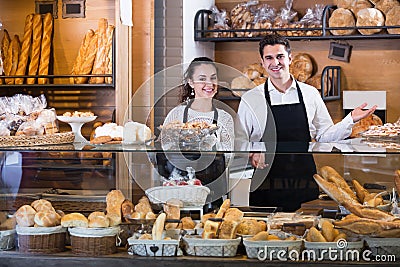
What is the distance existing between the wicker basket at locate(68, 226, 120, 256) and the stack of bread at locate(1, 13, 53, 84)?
2.14 metres

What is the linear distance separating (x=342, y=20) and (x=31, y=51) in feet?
5.79

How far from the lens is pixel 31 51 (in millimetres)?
3846

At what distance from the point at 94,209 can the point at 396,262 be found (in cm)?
84

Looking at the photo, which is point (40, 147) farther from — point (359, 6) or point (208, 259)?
point (359, 6)

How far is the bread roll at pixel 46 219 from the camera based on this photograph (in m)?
1.84

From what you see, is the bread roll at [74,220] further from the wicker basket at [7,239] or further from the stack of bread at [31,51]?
the stack of bread at [31,51]

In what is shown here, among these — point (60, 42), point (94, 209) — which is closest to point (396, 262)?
point (94, 209)

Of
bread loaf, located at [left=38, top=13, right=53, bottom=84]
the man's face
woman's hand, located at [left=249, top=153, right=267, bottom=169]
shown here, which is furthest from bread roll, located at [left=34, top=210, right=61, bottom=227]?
bread loaf, located at [left=38, top=13, right=53, bottom=84]

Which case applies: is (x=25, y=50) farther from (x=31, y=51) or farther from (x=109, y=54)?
(x=109, y=54)

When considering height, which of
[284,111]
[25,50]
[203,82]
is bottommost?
[284,111]

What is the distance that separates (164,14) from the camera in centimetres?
386

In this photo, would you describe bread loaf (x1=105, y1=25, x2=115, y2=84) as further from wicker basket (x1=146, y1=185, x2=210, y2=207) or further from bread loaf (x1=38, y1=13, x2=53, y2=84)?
wicker basket (x1=146, y1=185, x2=210, y2=207)

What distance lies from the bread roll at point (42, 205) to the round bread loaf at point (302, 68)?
2351 mm

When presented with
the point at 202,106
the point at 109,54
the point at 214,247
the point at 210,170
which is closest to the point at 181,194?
the point at 210,170
